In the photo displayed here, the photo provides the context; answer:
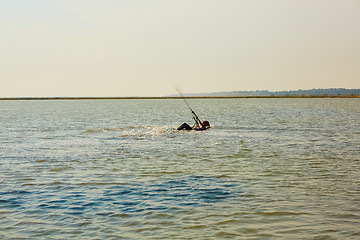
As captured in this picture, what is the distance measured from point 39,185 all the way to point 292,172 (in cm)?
891

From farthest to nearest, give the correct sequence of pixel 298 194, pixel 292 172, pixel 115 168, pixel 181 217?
pixel 115 168 < pixel 292 172 < pixel 298 194 < pixel 181 217

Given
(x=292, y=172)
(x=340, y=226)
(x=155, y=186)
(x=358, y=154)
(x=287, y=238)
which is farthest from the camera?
(x=358, y=154)

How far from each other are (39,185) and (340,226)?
8989mm

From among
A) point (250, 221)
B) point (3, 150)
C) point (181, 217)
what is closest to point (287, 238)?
point (250, 221)

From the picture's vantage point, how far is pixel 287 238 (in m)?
8.00

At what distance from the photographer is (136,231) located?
332 inches

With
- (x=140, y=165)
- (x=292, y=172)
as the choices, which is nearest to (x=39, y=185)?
(x=140, y=165)

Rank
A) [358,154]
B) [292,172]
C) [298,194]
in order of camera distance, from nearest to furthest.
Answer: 1. [298,194]
2. [292,172]
3. [358,154]

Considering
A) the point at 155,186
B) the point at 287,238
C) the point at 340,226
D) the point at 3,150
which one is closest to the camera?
the point at 287,238

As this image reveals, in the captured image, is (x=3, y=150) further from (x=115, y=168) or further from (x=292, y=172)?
(x=292, y=172)

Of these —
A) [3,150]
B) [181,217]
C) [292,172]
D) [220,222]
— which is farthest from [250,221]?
[3,150]

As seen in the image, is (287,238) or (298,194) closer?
(287,238)

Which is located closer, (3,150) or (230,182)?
(230,182)

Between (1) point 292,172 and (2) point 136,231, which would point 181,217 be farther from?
(1) point 292,172
